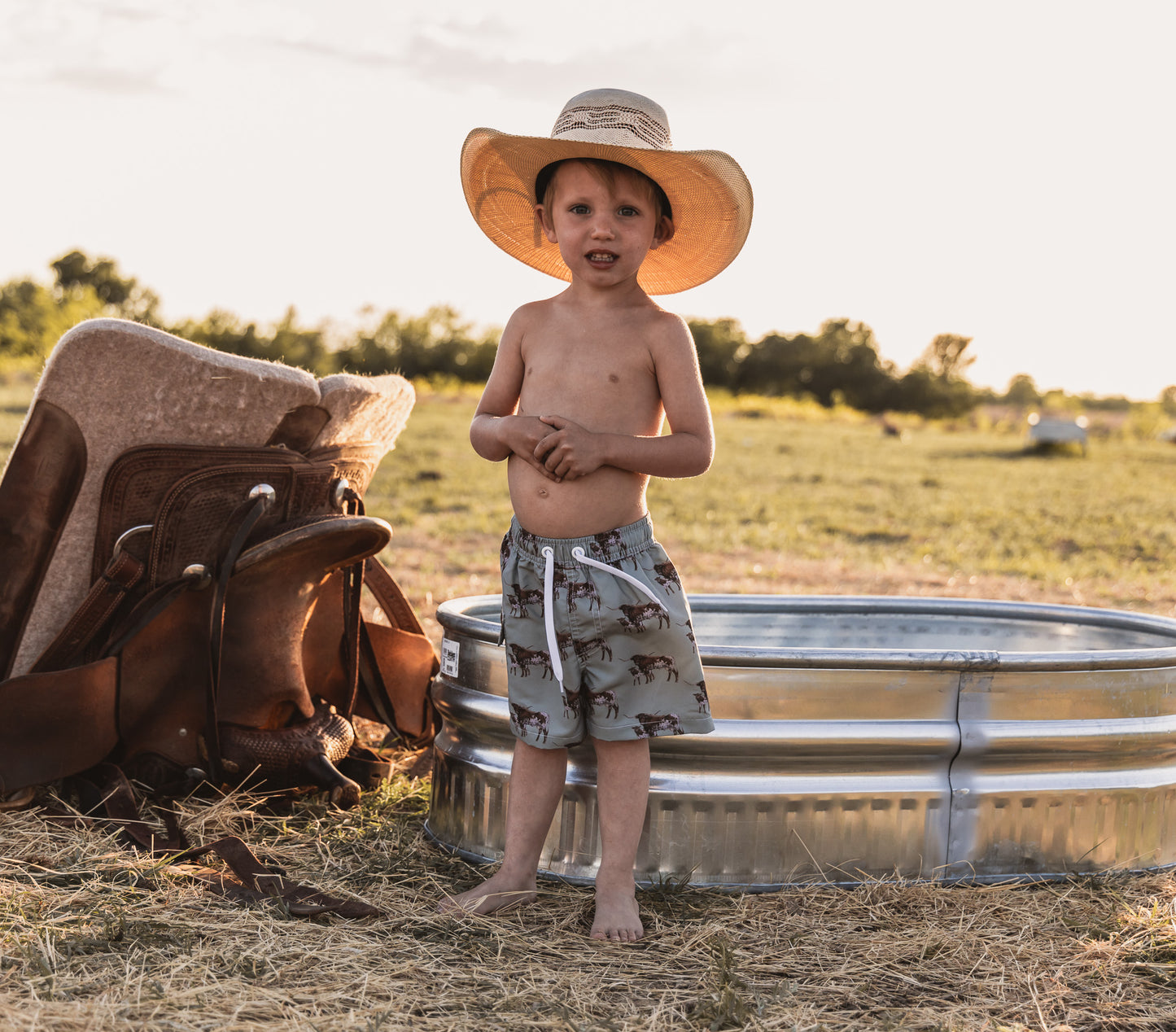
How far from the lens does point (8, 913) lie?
1.97 m

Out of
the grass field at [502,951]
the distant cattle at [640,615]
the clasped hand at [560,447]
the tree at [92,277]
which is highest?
the tree at [92,277]

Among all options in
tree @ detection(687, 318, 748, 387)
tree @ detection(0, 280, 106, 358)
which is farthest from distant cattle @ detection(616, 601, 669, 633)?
tree @ detection(687, 318, 748, 387)

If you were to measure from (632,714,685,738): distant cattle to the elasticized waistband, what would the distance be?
0.94 feet

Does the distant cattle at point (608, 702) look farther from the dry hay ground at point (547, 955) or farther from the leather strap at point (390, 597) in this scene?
the leather strap at point (390, 597)

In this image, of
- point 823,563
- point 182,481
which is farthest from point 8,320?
point 182,481

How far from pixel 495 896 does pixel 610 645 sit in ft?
1.68

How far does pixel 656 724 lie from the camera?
207 centimetres

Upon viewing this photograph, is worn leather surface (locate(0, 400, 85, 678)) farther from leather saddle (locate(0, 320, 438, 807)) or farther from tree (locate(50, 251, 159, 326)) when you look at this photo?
tree (locate(50, 251, 159, 326))

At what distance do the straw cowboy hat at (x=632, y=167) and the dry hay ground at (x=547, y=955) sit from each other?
1.25 metres

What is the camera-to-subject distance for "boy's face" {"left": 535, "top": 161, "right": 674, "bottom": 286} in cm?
209

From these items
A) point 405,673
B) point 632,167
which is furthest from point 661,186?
point 405,673

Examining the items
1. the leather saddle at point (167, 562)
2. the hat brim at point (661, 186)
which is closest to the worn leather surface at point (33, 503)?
the leather saddle at point (167, 562)

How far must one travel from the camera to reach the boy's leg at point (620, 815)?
2066 millimetres

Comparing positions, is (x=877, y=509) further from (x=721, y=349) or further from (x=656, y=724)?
(x=721, y=349)
